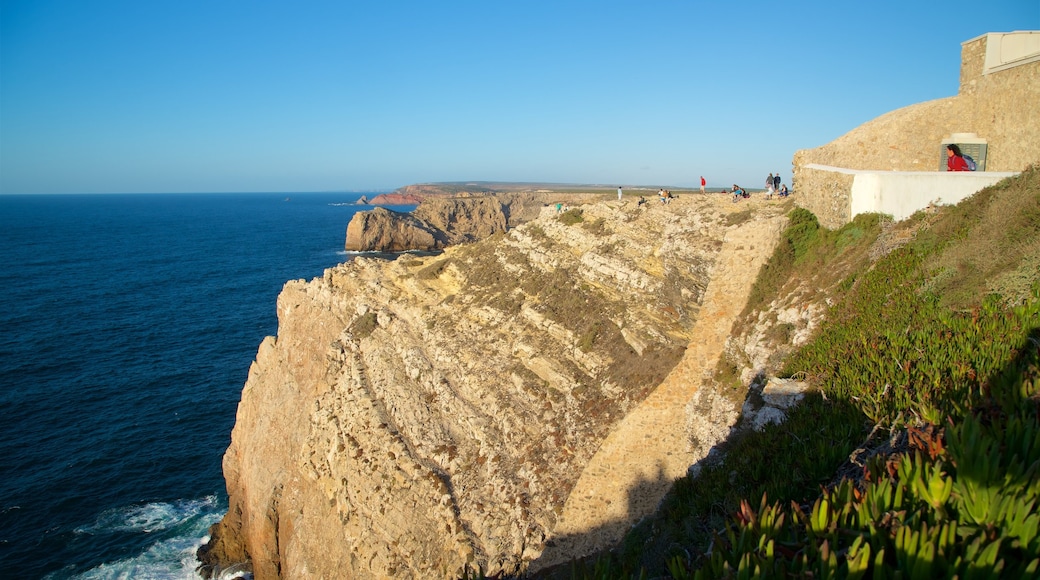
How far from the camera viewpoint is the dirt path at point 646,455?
14.8 metres

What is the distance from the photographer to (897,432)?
723 cm

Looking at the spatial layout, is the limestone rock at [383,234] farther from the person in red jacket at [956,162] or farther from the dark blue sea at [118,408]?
the person in red jacket at [956,162]

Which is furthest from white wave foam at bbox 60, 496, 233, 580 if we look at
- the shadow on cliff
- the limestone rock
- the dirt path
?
the limestone rock

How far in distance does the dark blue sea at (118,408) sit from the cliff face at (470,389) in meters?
4.21

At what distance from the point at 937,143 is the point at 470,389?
17.9 meters

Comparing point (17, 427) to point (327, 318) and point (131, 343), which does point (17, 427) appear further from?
point (327, 318)

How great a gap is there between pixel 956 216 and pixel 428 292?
60.8 feet

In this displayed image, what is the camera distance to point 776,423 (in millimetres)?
11062

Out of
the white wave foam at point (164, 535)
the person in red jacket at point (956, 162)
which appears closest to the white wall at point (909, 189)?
the person in red jacket at point (956, 162)

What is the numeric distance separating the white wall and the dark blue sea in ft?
93.2

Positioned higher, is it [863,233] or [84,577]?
[863,233]

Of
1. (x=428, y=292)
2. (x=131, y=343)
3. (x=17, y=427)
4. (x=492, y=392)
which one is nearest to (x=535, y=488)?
(x=492, y=392)

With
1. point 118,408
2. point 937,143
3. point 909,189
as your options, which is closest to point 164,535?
point 118,408

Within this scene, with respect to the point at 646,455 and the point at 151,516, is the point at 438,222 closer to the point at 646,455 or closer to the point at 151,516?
the point at 151,516
